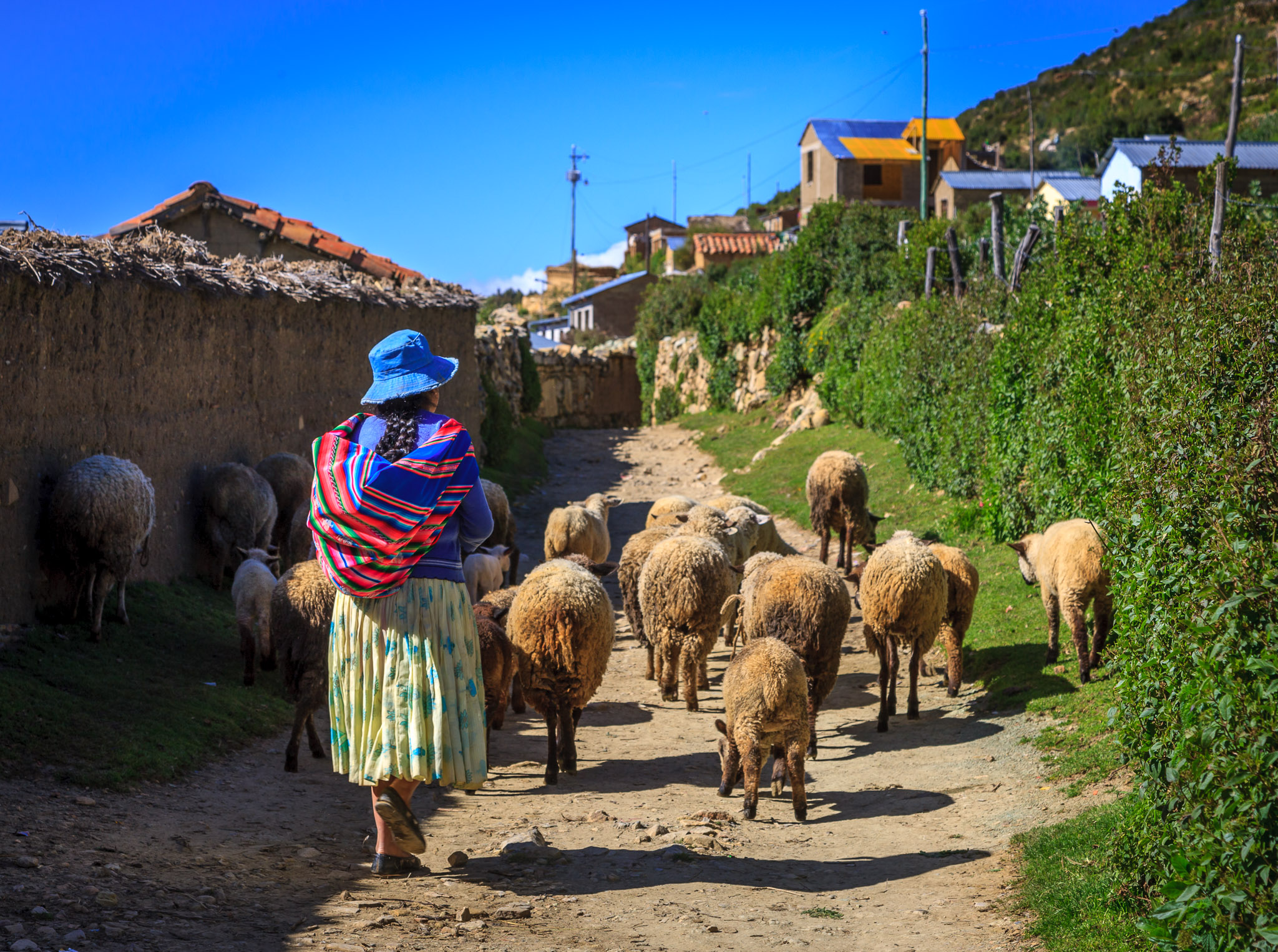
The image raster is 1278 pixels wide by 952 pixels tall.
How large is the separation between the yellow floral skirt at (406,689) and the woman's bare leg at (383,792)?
51 millimetres

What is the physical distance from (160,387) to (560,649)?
4.79 m

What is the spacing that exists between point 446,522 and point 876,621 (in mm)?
4741

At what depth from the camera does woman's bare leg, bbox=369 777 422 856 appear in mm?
4773

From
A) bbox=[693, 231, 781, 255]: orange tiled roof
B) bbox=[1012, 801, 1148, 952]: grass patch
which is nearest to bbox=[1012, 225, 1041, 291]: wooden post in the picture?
bbox=[1012, 801, 1148, 952]: grass patch

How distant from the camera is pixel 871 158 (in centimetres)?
4997

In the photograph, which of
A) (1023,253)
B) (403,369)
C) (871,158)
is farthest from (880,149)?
(403,369)

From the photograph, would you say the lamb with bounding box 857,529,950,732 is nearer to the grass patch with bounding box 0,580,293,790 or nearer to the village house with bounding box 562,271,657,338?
the grass patch with bounding box 0,580,293,790

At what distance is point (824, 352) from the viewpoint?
86.0 ft

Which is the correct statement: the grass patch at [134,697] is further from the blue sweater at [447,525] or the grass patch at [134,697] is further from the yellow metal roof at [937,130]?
the yellow metal roof at [937,130]

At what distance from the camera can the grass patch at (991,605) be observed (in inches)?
281

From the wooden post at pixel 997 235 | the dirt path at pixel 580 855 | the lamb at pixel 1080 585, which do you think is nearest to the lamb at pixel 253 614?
the dirt path at pixel 580 855

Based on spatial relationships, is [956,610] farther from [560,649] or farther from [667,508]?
[667,508]

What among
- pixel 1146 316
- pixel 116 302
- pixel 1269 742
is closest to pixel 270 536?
pixel 116 302

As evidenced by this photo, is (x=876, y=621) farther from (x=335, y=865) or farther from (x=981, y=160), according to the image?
(x=981, y=160)
